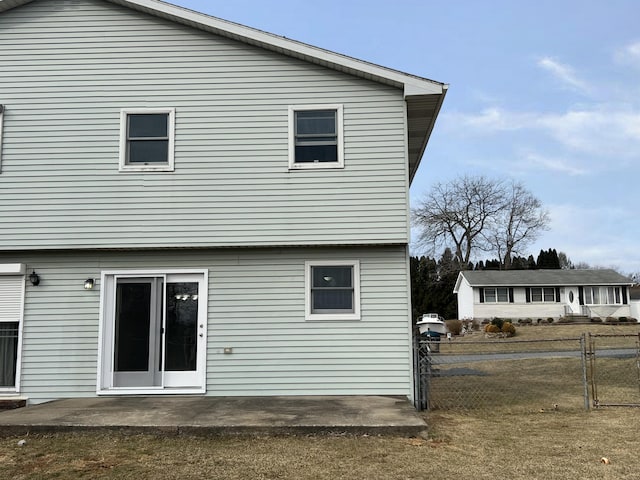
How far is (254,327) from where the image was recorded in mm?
9352

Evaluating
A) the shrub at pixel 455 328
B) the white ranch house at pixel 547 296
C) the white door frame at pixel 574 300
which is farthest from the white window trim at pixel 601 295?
the shrub at pixel 455 328

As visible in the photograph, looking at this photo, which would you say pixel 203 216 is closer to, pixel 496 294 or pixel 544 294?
pixel 496 294

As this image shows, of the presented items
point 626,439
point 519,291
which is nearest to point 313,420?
point 626,439

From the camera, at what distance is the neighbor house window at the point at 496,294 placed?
127 feet

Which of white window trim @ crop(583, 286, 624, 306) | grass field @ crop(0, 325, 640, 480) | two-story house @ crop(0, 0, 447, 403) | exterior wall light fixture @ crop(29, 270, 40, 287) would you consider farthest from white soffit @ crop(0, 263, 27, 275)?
white window trim @ crop(583, 286, 624, 306)

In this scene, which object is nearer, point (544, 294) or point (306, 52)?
point (306, 52)

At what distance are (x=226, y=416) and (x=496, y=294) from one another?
34361 millimetres

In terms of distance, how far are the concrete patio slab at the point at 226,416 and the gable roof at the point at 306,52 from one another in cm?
522

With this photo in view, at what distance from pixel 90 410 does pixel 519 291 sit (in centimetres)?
3528

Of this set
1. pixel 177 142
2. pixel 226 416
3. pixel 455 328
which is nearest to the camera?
pixel 226 416

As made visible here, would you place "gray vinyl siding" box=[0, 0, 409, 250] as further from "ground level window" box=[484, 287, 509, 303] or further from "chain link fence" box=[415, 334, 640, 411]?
"ground level window" box=[484, 287, 509, 303]

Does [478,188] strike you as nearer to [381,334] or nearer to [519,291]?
[519,291]

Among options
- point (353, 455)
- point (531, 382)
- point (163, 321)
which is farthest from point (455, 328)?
point (353, 455)

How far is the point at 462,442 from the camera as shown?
6648mm
